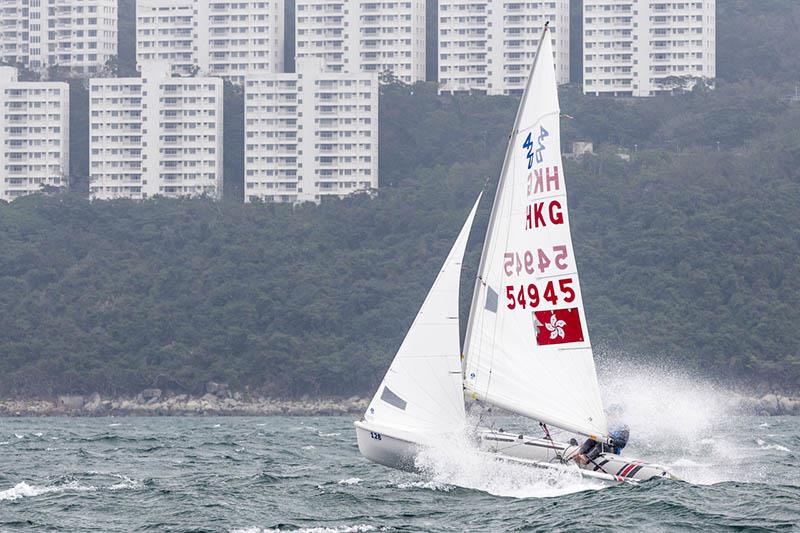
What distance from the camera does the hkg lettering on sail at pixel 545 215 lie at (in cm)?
3594

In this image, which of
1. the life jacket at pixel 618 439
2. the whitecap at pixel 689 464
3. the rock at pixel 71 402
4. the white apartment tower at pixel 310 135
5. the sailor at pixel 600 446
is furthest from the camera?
the white apartment tower at pixel 310 135

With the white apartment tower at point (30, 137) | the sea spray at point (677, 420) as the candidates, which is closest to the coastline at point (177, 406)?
the sea spray at point (677, 420)

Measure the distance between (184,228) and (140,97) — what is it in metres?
26.4

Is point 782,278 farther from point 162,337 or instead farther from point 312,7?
point 312,7

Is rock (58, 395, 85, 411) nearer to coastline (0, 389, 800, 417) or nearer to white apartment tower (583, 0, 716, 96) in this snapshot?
coastline (0, 389, 800, 417)

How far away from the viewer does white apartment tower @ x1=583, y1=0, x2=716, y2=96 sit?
19338 cm

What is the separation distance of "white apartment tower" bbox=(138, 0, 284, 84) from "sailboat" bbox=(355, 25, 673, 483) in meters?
161

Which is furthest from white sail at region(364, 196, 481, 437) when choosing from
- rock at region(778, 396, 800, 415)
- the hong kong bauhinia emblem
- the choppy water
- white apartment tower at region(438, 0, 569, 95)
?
white apartment tower at region(438, 0, 569, 95)

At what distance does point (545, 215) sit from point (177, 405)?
104537 mm

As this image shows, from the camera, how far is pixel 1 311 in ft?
493

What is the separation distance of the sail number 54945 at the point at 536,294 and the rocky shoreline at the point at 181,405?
9831cm

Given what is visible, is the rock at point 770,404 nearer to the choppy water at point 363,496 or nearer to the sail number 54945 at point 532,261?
the choppy water at point 363,496

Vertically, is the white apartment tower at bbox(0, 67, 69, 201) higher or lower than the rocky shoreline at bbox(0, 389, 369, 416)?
higher

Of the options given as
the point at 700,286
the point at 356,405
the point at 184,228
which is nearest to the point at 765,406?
the point at 700,286
